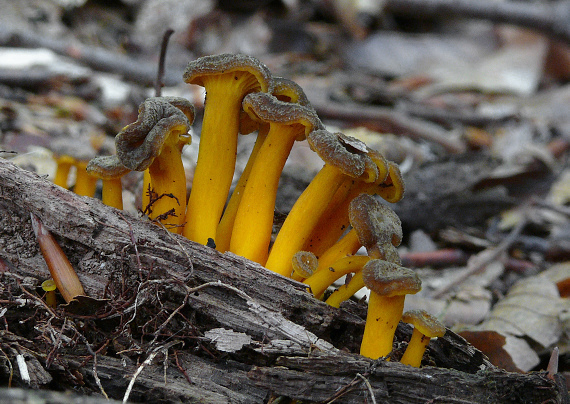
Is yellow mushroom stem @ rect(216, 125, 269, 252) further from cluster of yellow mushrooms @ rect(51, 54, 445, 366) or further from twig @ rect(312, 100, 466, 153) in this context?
twig @ rect(312, 100, 466, 153)

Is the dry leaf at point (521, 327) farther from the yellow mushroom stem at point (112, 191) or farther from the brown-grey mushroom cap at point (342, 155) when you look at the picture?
the yellow mushroom stem at point (112, 191)

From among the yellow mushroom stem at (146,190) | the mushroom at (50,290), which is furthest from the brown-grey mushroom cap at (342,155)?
the mushroom at (50,290)

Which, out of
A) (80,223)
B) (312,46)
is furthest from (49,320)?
(312,46)

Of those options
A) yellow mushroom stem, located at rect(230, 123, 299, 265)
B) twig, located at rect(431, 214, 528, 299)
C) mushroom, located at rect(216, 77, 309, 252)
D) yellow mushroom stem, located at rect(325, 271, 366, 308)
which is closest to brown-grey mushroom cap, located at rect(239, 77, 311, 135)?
mushroom, located at rect(216, 77, 309, 252)

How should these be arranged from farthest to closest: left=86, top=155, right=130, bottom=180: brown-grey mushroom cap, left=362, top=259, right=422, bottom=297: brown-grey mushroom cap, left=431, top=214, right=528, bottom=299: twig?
left=431, top=214, right=528, bottom=299: twig, left=86, top=155, right=130, bottom=180: brown-grey mushroom cap, left=362, top=259, right=422, bottom=297: brown-grey mushroom cap

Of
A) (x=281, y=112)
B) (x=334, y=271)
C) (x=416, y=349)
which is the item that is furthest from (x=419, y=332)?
(x=281, y=112)

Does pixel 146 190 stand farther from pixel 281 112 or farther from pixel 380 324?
pixel 380 324

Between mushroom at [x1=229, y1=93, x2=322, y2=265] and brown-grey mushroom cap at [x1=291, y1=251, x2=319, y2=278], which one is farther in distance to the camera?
mushroom at [x1=229, y1=93, x2=322, y2=265]
